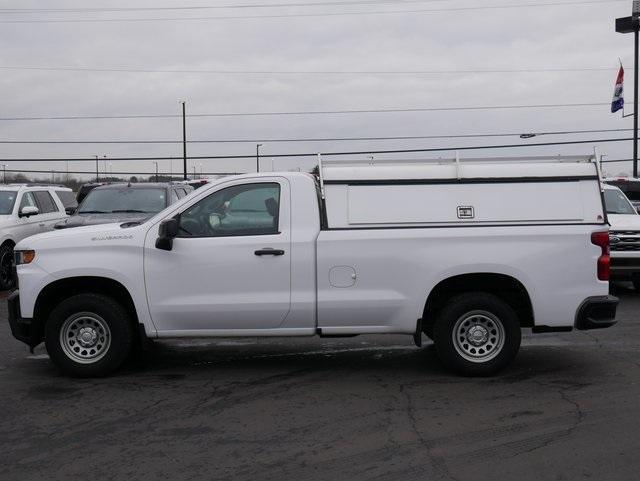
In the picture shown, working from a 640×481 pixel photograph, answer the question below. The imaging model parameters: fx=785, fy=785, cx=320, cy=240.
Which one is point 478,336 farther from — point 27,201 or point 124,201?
point 27,201

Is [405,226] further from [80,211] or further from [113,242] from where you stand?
[80,211]

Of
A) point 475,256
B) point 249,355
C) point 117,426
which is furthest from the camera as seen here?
point 249,355

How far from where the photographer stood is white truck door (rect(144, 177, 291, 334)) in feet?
23.3

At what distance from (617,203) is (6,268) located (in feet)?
35.9

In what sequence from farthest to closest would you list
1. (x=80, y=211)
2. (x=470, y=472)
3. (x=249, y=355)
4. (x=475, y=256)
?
(x=80, y=211), (x=249, y=355), (x=475, y=256), (x=470, y=472)

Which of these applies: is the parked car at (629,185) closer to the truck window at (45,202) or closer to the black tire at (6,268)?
the truck window at (45,202)

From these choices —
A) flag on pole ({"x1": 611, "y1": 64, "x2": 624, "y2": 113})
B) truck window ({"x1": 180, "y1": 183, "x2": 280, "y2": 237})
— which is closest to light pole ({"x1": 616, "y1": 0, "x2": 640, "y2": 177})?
flag on pole ({"x1": 611, "y1": 64, "x2": 624, "y2": 113})

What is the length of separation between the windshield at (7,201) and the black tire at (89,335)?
306 inches

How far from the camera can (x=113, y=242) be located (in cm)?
715

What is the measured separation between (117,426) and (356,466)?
196 cm

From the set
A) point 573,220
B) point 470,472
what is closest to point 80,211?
point 573,220

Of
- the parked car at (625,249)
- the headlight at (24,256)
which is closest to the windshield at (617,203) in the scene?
the parked car at (625,249)

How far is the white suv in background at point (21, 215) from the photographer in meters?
13.8

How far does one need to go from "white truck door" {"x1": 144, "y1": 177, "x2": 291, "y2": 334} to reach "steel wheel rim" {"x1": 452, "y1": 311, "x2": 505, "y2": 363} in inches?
64.1
